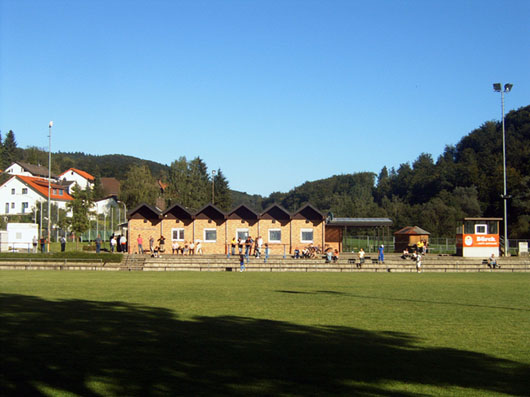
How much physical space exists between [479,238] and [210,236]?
73.6 ft

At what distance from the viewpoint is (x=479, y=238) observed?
45.6 meters

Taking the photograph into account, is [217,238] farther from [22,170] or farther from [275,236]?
[22,170]

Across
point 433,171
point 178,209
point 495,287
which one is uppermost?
point 433,171

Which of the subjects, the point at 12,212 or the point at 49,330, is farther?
the point at 12,212

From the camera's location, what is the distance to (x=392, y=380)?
8.24m

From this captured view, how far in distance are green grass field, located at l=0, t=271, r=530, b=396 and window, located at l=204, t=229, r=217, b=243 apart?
29098 millimetres

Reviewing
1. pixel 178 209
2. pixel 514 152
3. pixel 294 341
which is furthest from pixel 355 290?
pixel 514 152

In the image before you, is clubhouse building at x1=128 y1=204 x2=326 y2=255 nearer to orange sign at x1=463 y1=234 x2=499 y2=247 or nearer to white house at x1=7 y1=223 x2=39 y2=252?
white house at x1=7 y1=223 x2=39 y2=252

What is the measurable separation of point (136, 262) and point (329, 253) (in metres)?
14.2

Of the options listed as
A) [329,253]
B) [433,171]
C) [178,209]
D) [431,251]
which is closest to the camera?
[329,253]

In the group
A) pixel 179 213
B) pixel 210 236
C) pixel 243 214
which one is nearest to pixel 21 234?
pixel 179 213

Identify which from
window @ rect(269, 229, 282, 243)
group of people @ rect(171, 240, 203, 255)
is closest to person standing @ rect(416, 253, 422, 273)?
window @ rect(269, 229, 282, 243)

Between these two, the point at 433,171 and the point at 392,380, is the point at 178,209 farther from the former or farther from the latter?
the point at 433,171

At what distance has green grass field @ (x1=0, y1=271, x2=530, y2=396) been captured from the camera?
7.96 metres
